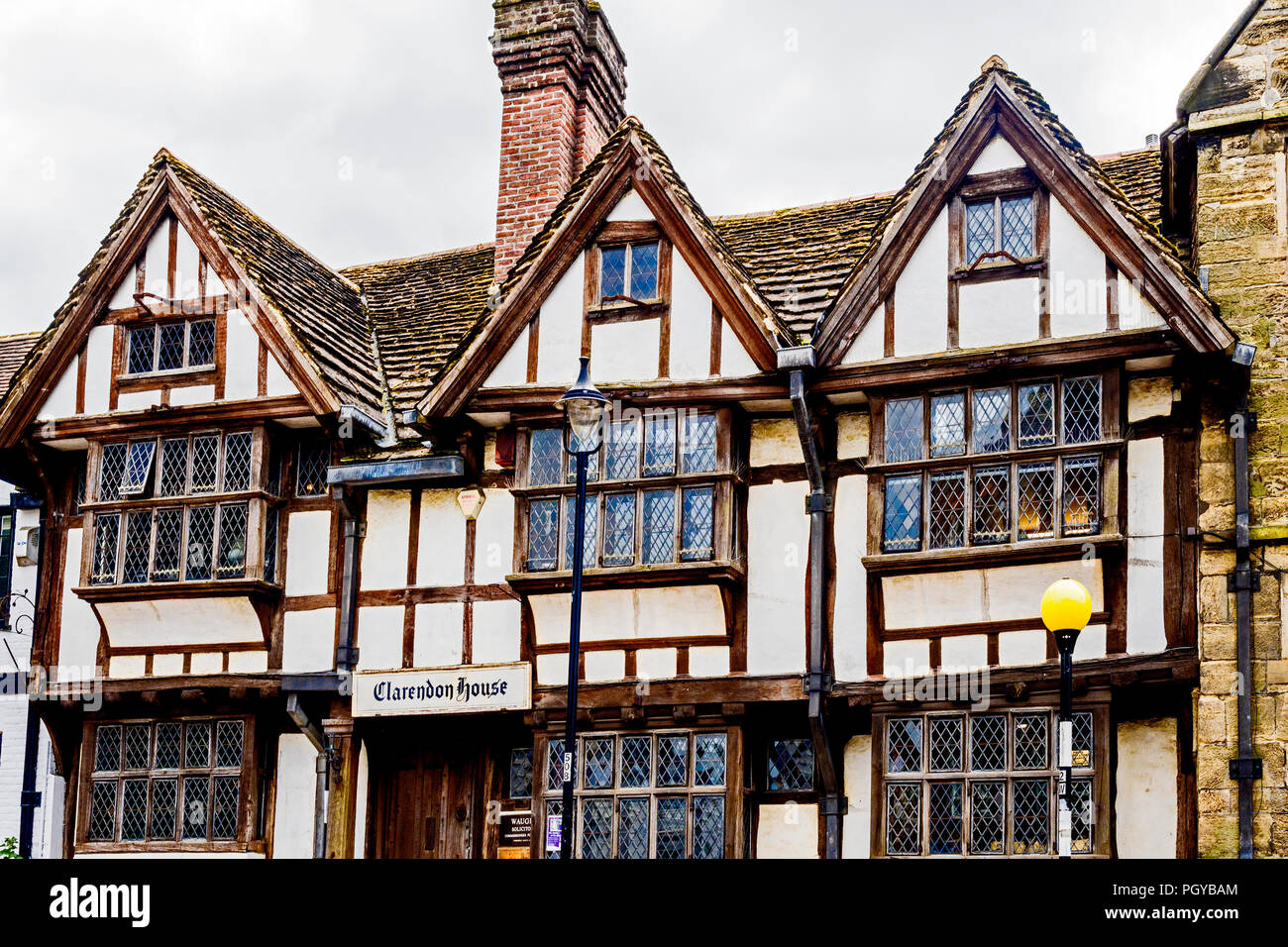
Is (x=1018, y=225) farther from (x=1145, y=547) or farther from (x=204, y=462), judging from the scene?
(x=204, y=462)

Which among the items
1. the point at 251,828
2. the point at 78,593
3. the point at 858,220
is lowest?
the point at 251,828

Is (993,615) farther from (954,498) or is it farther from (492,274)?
(492,274)

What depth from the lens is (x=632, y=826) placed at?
1495 cm

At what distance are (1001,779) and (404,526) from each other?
247 inches

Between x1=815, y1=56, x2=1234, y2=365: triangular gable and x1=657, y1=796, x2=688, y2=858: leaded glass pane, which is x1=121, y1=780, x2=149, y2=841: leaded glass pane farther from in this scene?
x1=815, y1=56, x2=1234, y2=365: triangular gable

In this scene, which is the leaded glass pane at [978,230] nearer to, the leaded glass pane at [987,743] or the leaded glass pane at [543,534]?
the leaded glass pane at [987,743]

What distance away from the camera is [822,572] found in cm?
1467

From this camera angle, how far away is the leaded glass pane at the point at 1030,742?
13656 millimetres

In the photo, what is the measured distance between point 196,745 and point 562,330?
5515 mm

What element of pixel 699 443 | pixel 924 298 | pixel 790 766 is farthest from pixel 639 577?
pixel 924 298

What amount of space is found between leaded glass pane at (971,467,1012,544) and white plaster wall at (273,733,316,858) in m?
6.83

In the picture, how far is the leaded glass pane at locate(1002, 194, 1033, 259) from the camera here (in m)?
14.5

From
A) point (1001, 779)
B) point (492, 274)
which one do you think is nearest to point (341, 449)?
point (492, 274)

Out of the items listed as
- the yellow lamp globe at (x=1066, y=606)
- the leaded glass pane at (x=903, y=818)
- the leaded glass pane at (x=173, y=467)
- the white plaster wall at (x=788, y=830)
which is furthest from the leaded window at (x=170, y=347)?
the yellow lamp globe at (x=1066, y=606)
